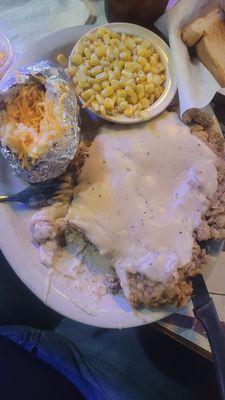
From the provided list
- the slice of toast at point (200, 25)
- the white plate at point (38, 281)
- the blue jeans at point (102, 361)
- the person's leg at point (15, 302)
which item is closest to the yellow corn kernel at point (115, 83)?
the slice of toast at point (200, 25)

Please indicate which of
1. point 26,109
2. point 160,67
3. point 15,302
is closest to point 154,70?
point 160,67

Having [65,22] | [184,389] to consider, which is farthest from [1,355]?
[65,22]

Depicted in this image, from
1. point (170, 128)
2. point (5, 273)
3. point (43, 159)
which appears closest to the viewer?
point (43, 159)

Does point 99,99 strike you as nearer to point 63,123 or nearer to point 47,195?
point 63,123

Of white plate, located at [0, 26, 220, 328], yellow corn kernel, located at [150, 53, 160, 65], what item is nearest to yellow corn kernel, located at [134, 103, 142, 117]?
yellow corn kernel, located at [150, 53, 160, 65]

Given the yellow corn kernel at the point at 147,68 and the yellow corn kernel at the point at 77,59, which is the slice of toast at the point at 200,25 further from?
the yellow corn kernel at the point at 77,59

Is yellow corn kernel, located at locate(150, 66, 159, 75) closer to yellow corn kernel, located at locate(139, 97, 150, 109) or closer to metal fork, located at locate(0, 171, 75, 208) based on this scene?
yellow corn kernel, located at locate(139, 97, 150, 109)

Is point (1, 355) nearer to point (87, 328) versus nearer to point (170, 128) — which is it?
point (87, 328)

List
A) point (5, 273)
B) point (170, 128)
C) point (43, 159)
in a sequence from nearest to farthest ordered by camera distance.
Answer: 1. point (43, 159)
2. point (170, 128)
3. point (5, 273)
